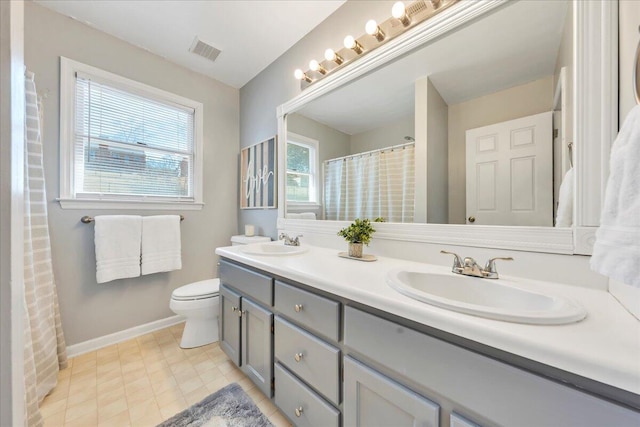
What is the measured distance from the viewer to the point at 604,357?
1.40 feet

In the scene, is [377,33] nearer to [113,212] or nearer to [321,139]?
[321,139]

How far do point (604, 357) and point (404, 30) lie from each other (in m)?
1.50

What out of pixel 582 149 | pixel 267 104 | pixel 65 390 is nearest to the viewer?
pixel 582 149

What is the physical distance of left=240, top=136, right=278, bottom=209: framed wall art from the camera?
216 centimetres

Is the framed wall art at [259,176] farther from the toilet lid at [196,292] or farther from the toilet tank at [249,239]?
the toilet lid at [196,292]

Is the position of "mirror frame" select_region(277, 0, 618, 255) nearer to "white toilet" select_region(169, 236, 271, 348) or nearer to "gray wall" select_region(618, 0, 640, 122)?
"gray wall" select_region(618, 0, 640, 122)

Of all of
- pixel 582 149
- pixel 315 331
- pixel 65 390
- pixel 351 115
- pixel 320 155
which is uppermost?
pixel 351 115

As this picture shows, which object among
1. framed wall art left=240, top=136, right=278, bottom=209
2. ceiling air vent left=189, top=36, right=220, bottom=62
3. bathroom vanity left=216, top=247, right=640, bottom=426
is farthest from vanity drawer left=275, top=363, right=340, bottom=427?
ceiling air vent left=189, top=36, right=220, bottom=62

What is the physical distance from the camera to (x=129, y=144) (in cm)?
196

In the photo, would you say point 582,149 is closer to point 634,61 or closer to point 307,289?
point 634,61

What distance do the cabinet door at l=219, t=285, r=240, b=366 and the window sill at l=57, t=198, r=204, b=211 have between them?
A: 1.06m

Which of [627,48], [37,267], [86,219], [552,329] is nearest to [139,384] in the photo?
[37,267]

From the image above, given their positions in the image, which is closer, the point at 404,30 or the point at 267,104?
the point at 404,30

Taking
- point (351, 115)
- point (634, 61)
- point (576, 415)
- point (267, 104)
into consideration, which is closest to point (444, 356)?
point (576, 415)
